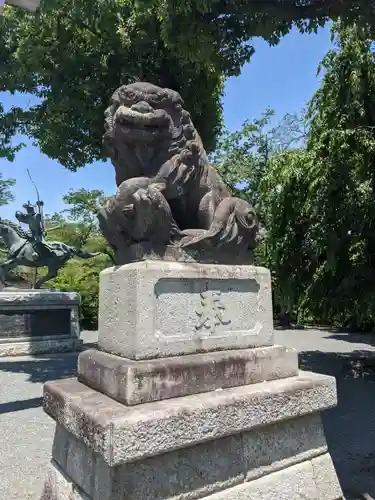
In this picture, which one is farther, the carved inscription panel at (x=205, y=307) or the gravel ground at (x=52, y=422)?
the gravel ground at (x=52, y=422)

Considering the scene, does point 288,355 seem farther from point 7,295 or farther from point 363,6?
point 7,295

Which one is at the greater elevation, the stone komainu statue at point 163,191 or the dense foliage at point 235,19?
the dense foliage at point 235,19

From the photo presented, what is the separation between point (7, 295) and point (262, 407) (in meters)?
8.09

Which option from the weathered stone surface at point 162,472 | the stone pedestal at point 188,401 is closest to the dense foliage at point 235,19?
the stone pedestal at point 188,401

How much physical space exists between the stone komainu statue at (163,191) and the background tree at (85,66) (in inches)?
165

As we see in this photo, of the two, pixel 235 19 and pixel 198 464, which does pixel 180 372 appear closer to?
pixel 198 464

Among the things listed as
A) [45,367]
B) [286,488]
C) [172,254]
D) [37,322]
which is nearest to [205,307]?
[172,254]

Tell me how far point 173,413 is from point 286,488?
99 centimetres

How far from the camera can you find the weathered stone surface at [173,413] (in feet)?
6.37

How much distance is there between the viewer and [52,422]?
15.5 feet

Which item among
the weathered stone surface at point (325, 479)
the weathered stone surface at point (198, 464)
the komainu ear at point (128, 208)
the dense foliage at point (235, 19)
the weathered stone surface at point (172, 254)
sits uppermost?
the dense foliage at point (235, 19)

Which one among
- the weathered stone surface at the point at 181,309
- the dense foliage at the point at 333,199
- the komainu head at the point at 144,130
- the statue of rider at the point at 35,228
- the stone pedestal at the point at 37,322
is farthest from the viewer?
the statue of rider at the point at 35,228

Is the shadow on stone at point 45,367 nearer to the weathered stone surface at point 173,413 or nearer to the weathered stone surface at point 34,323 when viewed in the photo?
the weathered stone surface at point 34,323

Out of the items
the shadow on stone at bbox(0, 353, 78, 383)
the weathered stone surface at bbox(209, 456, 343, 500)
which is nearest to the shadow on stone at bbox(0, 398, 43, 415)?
the shadow on stone at bbox(0, 353, 78, 383)
